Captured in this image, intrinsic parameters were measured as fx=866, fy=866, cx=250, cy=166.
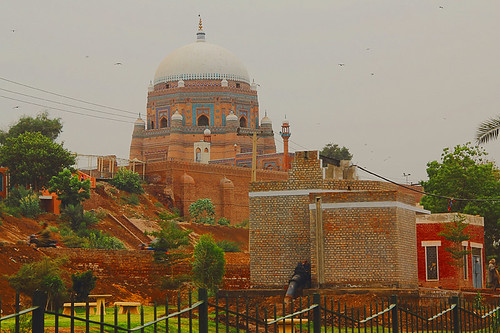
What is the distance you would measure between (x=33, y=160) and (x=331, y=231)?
29.2 m

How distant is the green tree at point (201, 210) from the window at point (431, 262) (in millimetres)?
27141

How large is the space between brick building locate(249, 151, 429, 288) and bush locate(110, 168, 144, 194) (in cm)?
3226

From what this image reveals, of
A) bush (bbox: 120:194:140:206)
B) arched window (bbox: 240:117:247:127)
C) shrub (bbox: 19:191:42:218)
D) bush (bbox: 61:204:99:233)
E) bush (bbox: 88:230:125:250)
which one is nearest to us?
bush (bbox: 88:230:125:250)

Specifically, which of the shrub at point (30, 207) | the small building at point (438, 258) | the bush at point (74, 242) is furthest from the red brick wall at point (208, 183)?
the small building at point (438, 258)

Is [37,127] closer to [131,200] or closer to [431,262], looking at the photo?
[131,200]

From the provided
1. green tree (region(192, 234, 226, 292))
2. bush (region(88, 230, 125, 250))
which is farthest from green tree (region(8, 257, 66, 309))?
bush (region(88, 230, 125, 250))

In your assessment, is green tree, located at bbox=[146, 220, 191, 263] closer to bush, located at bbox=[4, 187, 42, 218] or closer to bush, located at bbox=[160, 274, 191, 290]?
bush, located at bbox=[160, 274, 191, 290]

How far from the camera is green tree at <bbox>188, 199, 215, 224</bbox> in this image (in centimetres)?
5759

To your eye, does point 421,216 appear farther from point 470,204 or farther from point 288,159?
point 288,159

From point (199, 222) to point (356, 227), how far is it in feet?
110

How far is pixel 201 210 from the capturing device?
190ft

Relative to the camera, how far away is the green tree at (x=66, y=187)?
150 feet

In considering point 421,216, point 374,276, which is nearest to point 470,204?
point 421,216

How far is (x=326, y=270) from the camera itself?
22.8 meters
